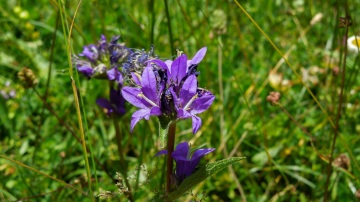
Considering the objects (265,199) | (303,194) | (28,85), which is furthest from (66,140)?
(303,194)

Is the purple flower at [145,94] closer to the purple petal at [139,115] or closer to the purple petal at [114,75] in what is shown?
the purple petal at [139,115]

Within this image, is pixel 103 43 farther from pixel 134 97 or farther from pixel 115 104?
pixel 134 97

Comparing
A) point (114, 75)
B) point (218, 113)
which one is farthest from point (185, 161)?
point (218, 113)

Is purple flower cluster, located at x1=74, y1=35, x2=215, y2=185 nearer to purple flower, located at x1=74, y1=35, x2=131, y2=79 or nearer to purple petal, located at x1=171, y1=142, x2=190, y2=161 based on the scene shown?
purple petal, located at x1=171, y1=142, x2=190, y2=161

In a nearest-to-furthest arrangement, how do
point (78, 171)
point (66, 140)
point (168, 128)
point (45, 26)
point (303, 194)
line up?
point (168, 128)
point (303, 194)
point (78, 171)
point (66, 140)
point (45, 26)

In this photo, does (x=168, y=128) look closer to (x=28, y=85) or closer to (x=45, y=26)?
(x=28, y=85)

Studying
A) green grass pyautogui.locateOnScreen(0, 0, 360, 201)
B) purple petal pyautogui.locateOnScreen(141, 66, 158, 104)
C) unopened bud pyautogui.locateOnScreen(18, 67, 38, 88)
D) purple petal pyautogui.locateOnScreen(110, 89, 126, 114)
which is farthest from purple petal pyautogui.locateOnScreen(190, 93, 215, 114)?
unopened bud pyautogui.locateOnScreen(18, 67, 38, 88)
